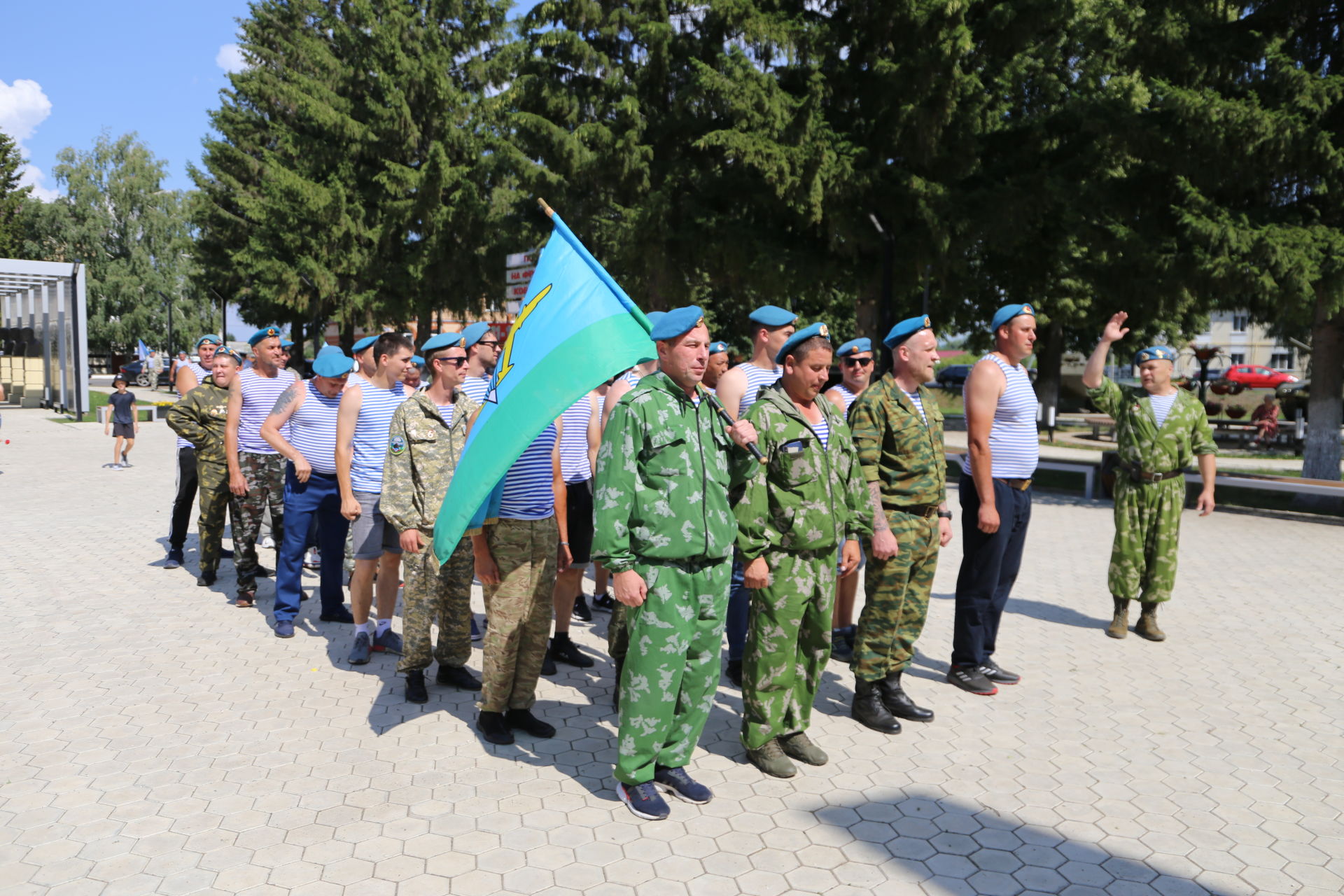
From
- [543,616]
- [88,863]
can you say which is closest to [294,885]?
[88,863]

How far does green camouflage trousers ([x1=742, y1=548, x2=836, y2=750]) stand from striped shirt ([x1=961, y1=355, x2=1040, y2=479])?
1.68 m

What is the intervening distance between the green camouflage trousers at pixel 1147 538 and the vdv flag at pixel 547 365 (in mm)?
4251

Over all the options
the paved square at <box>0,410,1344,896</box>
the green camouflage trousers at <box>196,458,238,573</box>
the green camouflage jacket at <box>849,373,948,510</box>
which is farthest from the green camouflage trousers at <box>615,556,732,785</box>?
the green camouflage trousers at <box>196,458,238,573</box>

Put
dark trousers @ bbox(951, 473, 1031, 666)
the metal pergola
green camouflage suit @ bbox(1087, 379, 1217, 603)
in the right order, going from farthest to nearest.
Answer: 1. the metal pergola
2. green camouflage suit @ bbox(1087, 379, 1217, 603)
3. dark trousers @ bbox(951, 473, 1031, 666)

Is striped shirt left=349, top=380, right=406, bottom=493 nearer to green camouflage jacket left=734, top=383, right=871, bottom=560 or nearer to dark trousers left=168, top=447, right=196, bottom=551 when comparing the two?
green camouflage jacket left=734, top=383, right=871, bottom=560

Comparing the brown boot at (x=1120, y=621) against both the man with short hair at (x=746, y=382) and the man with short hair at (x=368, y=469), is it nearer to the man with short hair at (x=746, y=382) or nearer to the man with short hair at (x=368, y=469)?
the man with short hair at (x=746, y=382)

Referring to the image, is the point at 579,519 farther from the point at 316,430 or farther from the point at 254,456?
the point at 254,456

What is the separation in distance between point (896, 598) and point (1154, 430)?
9.36ft

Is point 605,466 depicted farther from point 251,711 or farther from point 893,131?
point 893,131

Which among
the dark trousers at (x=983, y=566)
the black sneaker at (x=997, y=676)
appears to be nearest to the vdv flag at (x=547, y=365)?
the dark trousers at (x=983, y=566)

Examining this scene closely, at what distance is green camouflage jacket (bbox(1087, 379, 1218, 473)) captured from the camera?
659 centimetres

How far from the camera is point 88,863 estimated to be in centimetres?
354

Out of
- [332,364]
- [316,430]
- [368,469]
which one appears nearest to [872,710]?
[368,469]

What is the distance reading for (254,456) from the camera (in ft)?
23.4
